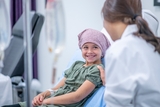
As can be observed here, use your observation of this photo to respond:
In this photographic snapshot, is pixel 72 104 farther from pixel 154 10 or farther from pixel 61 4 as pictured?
pixel 154 10

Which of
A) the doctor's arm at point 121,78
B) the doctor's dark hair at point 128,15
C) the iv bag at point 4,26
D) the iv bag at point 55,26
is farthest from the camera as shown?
the doctor's dark hair at point 128,15

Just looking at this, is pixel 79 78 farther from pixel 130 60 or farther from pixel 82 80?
pixel 130 60

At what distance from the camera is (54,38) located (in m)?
1.12

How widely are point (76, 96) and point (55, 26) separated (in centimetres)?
79

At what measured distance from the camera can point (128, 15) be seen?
60.7 inches

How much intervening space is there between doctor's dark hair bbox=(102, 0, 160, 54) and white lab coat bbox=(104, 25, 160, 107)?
82 millimetres

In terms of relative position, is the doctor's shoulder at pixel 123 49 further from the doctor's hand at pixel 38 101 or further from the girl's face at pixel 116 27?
the doctor's hand at pixel 38 101

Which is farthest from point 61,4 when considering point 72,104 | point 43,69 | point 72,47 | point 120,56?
point 43,69

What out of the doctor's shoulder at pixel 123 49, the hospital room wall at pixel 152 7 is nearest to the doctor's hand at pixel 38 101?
the doctor's shoulder at pixel 123 49

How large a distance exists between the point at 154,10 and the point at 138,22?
1.13 meters

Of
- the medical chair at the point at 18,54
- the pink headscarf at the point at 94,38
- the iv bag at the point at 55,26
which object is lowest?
the medical chair at the point at 18,54

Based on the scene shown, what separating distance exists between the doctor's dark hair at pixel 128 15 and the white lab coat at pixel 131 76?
0.27 ft

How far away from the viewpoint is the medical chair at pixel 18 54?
102 inches

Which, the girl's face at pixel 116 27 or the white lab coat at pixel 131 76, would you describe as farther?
the girl's face at pixel 116 27
